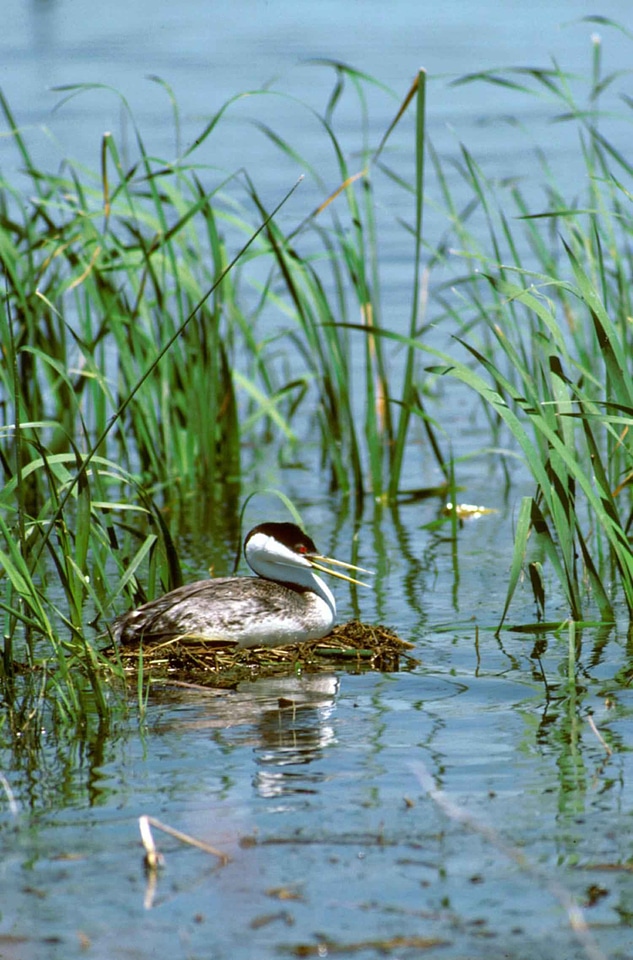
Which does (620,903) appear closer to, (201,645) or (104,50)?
(201,645)

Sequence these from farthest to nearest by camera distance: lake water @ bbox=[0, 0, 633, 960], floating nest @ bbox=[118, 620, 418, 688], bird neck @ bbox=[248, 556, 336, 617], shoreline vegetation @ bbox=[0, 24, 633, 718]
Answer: bird neck @ bbox=[248, 556, 336, 617], floating nest @ bbox=[118, 620, 418, 688], shoreline vegetation @ bbox=[0, 24, 633, 718], lake water @ bbox=[0, 0, 633, 960]

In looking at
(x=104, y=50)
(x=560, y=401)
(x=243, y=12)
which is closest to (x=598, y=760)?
(x=560, y=401)

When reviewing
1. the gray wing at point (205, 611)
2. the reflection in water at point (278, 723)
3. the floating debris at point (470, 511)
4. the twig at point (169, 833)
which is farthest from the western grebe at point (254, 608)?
the floating debris at point (470, 511)

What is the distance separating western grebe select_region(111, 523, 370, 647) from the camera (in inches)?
246

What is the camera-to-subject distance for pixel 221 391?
9195 mm

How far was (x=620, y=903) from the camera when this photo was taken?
3.74 meters

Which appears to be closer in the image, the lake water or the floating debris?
the lake water

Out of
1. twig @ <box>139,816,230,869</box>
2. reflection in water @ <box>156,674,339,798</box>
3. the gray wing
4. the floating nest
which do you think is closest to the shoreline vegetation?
the gray wing

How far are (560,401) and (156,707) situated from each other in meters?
1.83

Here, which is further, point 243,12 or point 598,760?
point 243,12

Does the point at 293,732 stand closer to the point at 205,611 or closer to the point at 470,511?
the point at 205,611

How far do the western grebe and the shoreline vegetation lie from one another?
0.75 ft

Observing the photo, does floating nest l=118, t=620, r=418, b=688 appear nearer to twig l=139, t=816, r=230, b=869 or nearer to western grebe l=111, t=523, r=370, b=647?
western grebe l=111, t=523, r=370, b=647

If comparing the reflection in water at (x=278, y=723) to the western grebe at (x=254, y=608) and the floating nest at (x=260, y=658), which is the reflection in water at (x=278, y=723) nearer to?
the floating nest at (x=260, y=658)
